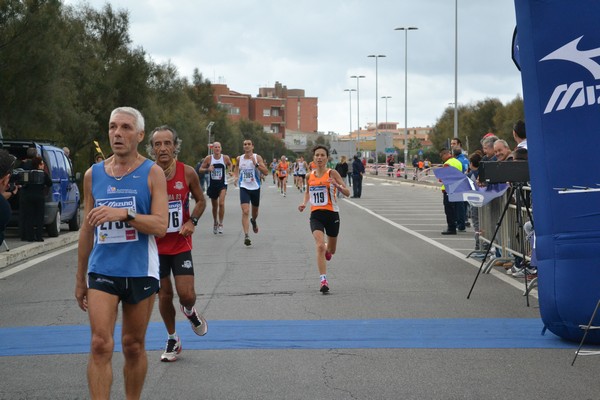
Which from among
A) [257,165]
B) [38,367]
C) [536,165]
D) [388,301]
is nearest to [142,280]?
[38,367]

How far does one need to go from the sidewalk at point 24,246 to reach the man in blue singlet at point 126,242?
10037 millimetres

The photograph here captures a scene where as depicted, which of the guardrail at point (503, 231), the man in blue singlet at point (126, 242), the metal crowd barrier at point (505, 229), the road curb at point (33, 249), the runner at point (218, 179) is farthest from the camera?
the runner at point (218, 179)

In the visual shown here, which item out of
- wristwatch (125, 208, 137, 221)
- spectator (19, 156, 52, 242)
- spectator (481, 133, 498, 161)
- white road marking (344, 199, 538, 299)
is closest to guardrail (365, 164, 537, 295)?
white road marking (344, 199, 538, 299)

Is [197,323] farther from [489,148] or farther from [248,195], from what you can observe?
[248,195]

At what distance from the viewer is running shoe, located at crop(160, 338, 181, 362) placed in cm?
798

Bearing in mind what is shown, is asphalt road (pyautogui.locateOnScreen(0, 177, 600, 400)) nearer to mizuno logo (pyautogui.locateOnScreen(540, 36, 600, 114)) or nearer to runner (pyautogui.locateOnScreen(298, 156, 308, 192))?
mizuno logo (pyautogui.locateOnScreen(540, 36, 600, 114))

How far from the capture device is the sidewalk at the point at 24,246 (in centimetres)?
1605

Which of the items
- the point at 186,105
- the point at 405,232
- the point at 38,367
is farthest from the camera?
the point at 186,105

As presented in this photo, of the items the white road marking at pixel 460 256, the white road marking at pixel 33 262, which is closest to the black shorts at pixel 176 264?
the white road marking at pixel 460 256

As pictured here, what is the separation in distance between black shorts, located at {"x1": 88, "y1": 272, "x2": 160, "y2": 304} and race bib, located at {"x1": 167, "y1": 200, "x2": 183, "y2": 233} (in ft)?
7.33

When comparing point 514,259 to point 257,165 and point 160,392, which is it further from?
point 160,392

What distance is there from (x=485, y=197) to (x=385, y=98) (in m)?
137

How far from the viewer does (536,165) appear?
842 centimetres

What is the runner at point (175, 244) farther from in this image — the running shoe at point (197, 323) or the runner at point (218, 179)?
the runner at point (218, 179)
